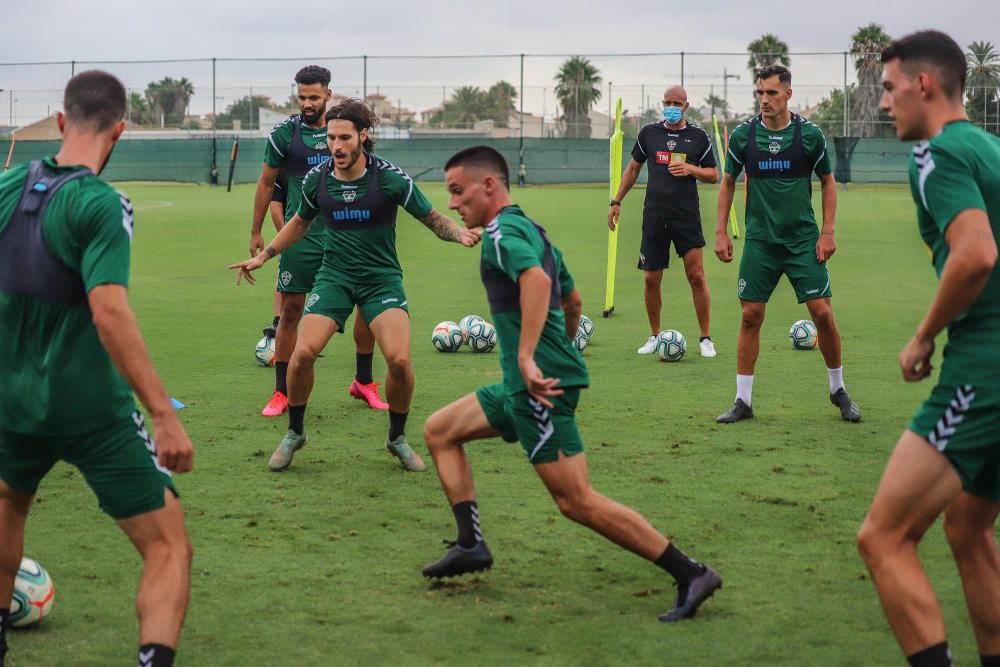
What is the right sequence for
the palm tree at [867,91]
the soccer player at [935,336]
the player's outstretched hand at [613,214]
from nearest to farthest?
the soccer player at [935,336] → the player's outstretched hand at [613,214] → the palm tree at [867,91]

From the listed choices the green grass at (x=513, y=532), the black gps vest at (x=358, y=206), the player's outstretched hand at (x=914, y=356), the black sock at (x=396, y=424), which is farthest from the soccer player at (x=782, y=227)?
the player's outstretched hand at (x=914, y=356)

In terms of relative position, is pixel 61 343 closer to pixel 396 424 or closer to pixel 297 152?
pixel 396 424

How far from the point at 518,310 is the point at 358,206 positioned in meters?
2.91

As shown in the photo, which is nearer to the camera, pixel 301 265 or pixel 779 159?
pixel 779 159

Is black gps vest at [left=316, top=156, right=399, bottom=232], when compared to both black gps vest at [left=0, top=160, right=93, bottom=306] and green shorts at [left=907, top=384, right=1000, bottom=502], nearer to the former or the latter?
black gps vest at [left=0, top=160, right=93, bottom=306]

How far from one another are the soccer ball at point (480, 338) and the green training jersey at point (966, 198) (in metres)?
7.99

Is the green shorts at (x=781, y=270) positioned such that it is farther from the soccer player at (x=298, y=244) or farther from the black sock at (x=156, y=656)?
the black sock at (x=156, y=656)

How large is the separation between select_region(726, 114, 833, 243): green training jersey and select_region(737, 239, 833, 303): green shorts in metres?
0.07

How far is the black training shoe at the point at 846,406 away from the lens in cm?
871

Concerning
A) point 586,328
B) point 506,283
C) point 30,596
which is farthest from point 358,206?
point 586,328

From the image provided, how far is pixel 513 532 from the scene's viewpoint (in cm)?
620

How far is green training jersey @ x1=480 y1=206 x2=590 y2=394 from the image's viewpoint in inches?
195

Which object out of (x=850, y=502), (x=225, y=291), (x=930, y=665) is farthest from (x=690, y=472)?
(x=225, y=291)

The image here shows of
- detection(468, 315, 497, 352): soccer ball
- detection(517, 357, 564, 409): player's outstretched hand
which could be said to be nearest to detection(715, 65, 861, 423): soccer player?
detection(468, 315, 497, 352): soccer ball
